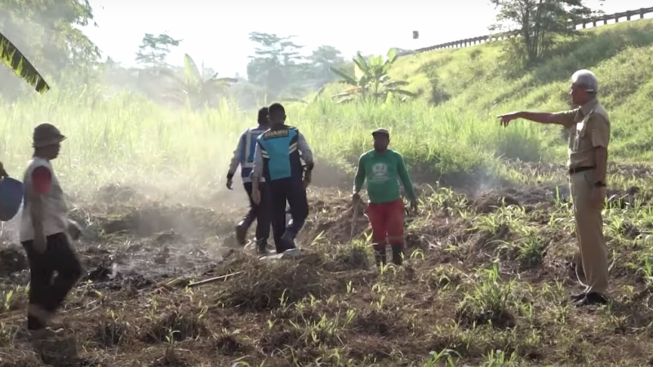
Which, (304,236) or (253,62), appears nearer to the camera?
(304,236)

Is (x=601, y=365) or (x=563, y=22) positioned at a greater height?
(x=563, y=22)

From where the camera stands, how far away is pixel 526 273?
7137 millimetres

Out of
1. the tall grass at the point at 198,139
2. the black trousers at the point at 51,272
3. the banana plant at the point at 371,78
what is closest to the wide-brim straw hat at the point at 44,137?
the black trousers at the point at 51,272

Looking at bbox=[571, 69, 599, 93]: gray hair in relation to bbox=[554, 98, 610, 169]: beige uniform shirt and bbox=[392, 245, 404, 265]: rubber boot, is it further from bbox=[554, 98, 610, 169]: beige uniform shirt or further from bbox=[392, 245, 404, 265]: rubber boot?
bbox=[392, 245, 404, 265]: rubber boot

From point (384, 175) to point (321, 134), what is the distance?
8.31 metres

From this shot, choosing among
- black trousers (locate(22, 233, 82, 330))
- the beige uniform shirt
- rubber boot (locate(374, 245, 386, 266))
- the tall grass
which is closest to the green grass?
the tall grass

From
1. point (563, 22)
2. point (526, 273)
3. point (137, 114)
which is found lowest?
point (526, 273)

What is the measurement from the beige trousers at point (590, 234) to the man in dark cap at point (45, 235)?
398cm

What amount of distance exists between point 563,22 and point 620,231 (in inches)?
991

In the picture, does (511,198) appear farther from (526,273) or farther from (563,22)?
(563,22)

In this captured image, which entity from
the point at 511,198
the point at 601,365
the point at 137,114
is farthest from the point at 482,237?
the point at 137,114

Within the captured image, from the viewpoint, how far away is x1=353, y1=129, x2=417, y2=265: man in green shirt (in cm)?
744

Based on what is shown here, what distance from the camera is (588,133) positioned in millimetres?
5961

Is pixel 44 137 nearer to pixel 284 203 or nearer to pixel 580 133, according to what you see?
pixel 284 203
